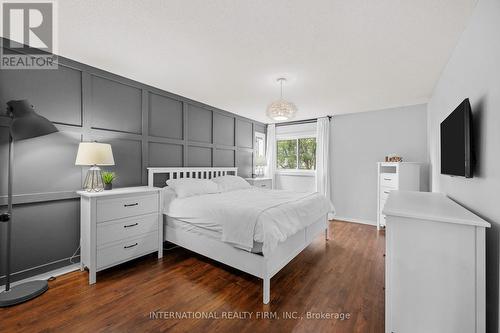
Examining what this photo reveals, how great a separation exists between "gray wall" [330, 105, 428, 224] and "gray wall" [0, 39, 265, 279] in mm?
3798

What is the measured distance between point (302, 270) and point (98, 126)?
3208 millimetres

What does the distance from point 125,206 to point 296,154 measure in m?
4.46

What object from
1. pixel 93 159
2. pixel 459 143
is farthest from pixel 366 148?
pixel 93 159

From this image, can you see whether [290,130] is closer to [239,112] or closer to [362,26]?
[239,112]

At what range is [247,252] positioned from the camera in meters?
2.21

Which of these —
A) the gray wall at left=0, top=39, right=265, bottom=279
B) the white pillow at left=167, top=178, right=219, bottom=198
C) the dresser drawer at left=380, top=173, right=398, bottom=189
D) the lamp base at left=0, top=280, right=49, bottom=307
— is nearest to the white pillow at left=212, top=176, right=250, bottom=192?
the white pillow at left=167, top=178, right=219, bottom=198

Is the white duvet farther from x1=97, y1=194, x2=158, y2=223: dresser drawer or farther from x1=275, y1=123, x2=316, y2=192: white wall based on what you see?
x1=275, y1=123, x2=316, y2=192: white wall

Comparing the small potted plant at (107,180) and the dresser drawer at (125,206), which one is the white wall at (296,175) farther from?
the small potted plant at (107,180)

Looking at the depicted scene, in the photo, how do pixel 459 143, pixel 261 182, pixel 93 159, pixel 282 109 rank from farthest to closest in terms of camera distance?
pixel 261 182
pixel 282 109
pixel 93 159
pixel 459 143

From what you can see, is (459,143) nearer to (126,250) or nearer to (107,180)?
(126,250)

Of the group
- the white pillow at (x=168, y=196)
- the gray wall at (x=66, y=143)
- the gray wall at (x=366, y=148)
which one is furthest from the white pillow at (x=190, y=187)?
the gray wall at (x=366, y=148)

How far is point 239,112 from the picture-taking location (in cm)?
499

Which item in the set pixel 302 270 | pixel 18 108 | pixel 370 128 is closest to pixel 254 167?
pixel 370 128

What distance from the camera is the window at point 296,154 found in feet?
18.8
